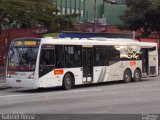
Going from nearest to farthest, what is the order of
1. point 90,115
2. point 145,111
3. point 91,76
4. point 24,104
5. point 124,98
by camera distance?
point 90,115 → point 145,111 → point 24,104 → point 124,98 → point 91,76

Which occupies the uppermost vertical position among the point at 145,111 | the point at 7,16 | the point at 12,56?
the point at 7,16

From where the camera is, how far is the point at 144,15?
48062 millimetres

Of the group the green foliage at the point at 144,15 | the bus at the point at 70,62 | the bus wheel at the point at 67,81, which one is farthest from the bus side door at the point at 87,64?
the green foliage at the point at 144,15

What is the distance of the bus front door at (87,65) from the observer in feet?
84.8

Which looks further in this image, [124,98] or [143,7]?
[143,7]

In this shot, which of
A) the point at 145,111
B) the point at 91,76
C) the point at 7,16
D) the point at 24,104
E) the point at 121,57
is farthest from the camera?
the point at 7,16

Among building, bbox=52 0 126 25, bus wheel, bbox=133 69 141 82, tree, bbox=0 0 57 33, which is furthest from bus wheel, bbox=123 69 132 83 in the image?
building, bbox=52 0 126 25

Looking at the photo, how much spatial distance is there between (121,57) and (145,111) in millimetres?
14639

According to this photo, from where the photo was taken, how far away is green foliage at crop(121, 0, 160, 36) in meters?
47.4

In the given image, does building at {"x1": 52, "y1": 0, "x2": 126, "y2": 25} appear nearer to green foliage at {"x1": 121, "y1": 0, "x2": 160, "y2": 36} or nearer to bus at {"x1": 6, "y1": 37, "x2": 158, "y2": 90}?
green foliage at {"x1": 121, "y1": 0, "x2": 160, "y2": 36}

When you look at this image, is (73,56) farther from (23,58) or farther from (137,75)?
(137,75)

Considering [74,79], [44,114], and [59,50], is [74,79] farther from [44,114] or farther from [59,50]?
[44,114]

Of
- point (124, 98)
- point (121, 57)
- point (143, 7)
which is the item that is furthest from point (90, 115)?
point (143, 7)

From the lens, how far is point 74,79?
25.0m
